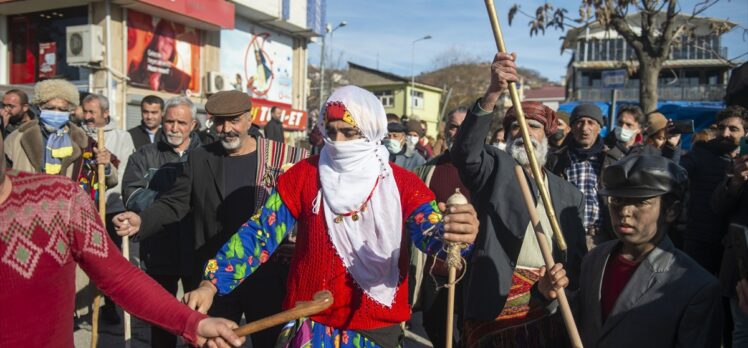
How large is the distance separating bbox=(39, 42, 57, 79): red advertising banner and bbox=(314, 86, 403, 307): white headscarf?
56.2 ft

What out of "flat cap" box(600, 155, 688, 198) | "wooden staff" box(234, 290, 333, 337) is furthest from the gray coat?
"wooden staff" box(234, 290, 333, 337)

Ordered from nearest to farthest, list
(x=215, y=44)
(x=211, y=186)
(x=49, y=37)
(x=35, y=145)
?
1. (x=211, y=186)
2. (x=35, y=145)
3. (x=49, y=37)
4. (x=215, y=44)

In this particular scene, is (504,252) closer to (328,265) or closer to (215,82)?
(328,265)

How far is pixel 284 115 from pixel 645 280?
22.5 m

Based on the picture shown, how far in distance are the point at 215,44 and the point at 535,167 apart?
64.2ft

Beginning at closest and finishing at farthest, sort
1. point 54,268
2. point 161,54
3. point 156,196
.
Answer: point 54,268, point 156,196, point 161,54

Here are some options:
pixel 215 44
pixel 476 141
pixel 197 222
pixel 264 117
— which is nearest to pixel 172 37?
pixel 215 44

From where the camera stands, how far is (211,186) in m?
3.84

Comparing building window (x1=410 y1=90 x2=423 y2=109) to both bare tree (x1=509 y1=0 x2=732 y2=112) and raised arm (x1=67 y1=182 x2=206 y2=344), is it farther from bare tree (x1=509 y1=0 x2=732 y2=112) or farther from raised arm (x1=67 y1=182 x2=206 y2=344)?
raised arm (x1=67 y1=182 x2=206 y2=344)

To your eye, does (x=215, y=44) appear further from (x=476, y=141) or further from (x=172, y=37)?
(x=476, y=141)

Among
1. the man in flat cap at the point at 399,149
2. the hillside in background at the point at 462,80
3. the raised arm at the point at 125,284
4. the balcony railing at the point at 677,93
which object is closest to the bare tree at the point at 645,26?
the man in flat cap at the point at 399,149

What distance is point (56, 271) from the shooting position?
2.00 metres

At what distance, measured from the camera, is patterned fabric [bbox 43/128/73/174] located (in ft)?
15.8

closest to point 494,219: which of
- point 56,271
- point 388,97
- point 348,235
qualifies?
point 348,235
